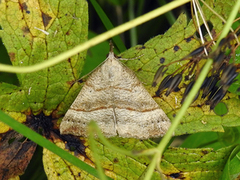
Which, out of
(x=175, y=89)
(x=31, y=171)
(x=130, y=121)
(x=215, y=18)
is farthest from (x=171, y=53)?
(x=31, y=171)

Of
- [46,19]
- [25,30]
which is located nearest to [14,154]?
[25,30]

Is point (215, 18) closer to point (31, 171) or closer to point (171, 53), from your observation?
point (171, 53)

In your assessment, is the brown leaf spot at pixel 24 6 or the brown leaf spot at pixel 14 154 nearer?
the brown leaf spot at pixel 24 6

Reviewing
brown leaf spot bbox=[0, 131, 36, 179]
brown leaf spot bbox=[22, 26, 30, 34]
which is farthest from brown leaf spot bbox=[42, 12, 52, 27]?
brown leaf spot bbox=[0, 131, 36, 179]

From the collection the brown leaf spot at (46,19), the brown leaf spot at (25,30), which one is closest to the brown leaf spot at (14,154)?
the brown leaf spot at (25,30)

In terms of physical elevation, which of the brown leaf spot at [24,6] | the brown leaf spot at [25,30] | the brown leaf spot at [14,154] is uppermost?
the brown leaf spot at [24,6]

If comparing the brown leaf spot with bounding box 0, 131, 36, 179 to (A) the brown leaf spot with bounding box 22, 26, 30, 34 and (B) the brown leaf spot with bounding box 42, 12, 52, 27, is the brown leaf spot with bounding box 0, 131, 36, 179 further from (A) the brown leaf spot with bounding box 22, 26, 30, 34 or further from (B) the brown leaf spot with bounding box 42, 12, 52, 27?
(B) the brown leaf spot with bounding box 42, 12, 52, 27

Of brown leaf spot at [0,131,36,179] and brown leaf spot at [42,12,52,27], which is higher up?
brown leaf spot at [42,12,52,27]

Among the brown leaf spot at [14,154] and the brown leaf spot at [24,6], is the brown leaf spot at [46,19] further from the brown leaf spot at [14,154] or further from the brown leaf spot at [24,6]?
the brown leaf spot at [14,154]

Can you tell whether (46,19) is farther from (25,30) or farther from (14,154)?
(14,154)

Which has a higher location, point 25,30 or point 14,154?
point 25,30

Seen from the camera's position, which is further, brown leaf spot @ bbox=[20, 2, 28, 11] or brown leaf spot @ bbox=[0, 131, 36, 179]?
brown leaf spot @ bbox=[0, 131, 36, 179]

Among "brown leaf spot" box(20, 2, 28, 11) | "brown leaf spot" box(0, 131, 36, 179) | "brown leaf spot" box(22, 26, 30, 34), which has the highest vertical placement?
"brown leaf spot" box(20, 2, 28, 11)
